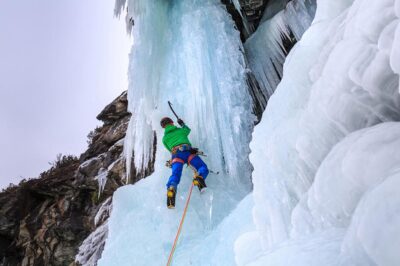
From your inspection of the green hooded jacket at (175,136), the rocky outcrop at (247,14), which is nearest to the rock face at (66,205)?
the green hooded jacket at (175,136)

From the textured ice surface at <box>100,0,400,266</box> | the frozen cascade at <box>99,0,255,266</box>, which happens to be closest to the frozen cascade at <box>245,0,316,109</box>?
the frozen cascade at <box>99,0,255,266</box>

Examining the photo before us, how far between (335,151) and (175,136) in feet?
11.7

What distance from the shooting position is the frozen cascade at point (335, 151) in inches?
39.6

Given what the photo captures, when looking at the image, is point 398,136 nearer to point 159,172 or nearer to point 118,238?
point 118,238

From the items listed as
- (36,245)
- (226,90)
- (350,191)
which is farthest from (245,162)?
(36,245)

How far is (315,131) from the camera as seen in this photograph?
1723 millimetres

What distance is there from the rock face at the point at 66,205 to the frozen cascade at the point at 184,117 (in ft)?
9.31

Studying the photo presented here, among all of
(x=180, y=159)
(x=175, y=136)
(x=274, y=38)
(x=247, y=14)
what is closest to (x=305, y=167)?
(x=180, y=159)

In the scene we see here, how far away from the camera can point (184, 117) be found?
5.51 meters

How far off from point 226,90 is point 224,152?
1023 millimetres

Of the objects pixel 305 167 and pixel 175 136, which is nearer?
pixel 305 167

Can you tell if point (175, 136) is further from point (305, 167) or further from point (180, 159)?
point (305, 167)

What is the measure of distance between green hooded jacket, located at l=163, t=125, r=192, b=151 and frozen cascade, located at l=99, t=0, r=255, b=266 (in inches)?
15.2

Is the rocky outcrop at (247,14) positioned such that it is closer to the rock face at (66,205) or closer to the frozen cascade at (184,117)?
the frozen cascade at (184,117)
